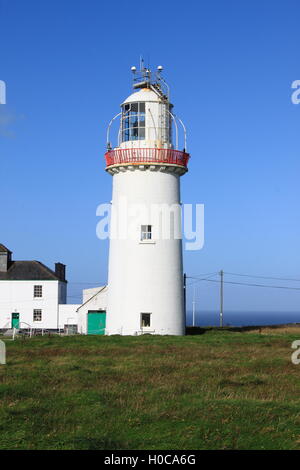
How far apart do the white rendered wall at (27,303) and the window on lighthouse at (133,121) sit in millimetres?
25551

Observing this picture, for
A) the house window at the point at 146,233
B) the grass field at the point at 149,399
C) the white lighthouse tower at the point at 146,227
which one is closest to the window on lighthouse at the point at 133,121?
the white lighthouse tower at the point at 146,227

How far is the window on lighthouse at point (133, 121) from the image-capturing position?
35.1 m

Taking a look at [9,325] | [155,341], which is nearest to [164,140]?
[155,341]

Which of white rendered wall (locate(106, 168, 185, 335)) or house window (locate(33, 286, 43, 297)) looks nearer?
white rendered wall (locate(106, 168, 185, 335))

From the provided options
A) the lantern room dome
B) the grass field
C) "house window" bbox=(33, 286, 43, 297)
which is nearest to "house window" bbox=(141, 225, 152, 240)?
the lantern room dome

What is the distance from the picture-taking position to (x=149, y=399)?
635 inches

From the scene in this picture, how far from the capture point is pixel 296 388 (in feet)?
59.6

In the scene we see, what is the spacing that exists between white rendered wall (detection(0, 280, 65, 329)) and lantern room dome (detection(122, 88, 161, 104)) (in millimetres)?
26522

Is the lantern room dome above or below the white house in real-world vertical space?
above

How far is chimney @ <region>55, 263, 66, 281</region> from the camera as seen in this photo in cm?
5988

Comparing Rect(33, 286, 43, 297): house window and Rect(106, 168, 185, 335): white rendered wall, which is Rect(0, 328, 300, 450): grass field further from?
Rect(33, 286, 43, 297): house window

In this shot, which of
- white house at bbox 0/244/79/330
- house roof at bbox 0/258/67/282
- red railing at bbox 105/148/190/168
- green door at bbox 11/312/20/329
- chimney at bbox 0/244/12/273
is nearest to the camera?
red railing at bbox 105/148/190/168
